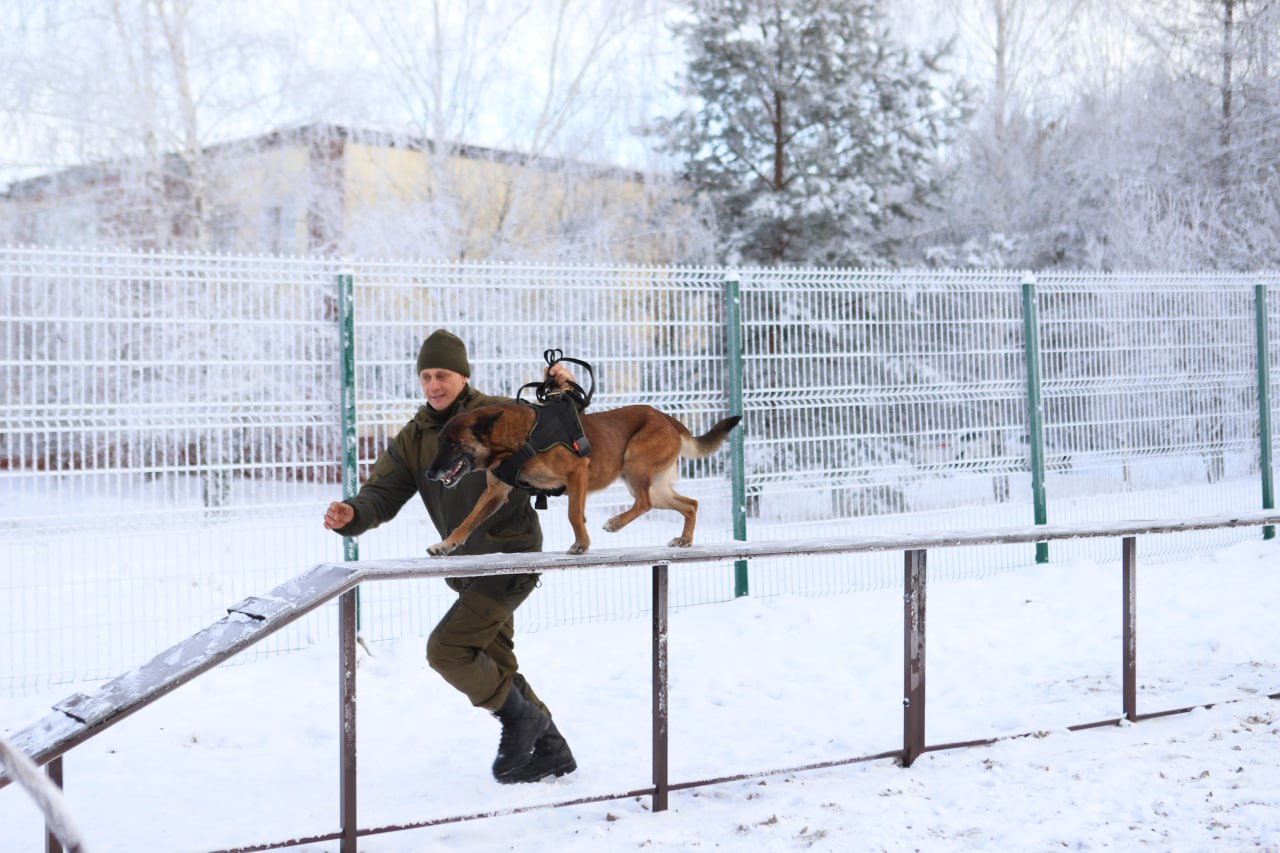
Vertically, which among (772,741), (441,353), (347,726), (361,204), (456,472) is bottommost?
(772,741)

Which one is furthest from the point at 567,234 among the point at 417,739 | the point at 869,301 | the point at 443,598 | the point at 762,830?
the point at 762,830

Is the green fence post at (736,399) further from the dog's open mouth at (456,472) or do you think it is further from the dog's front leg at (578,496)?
the dog's open mouth at (456,472)

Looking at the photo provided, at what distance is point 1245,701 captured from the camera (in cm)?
521

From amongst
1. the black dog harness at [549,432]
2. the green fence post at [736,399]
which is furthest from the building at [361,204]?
the black dog harness at [549,432]

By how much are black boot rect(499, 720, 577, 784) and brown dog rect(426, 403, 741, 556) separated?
2.87 ft

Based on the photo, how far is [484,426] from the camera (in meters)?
3.81

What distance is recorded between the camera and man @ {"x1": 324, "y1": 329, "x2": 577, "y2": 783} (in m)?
4.09

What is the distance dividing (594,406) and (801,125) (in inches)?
371

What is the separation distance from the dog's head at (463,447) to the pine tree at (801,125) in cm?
1192

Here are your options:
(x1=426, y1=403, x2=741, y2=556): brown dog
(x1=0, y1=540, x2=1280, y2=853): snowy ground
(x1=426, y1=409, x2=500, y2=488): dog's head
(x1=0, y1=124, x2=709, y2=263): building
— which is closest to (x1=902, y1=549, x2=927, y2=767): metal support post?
(x1=0, y1=540, x2=1280, y2=853): snowy ground

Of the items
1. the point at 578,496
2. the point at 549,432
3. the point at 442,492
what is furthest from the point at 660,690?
the point at 442,492

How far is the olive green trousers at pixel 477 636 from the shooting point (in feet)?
13.3

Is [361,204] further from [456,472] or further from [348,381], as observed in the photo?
[456,472]

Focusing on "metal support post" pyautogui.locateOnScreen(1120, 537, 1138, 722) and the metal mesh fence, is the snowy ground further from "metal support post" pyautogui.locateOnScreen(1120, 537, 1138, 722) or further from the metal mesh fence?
the metal mesh fence
